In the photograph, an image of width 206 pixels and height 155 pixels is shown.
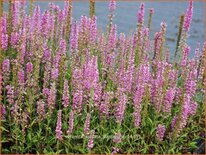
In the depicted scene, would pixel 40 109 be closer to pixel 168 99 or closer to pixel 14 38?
pixel 14 38

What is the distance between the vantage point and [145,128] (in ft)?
14.9

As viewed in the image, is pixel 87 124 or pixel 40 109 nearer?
pixel 87 124

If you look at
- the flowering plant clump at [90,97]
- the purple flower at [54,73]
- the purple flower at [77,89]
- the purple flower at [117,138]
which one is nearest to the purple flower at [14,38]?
the flowering plant clump at [90,97]

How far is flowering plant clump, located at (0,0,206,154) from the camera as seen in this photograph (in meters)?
4.24

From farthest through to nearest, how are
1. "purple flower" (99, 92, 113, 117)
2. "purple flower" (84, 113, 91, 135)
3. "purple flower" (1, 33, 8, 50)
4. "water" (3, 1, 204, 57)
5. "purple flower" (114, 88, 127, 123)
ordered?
1. "water" (3, 1, 204, 57)
2. "purple flower" (1, 33, 8, 50)
3. "purple flower" (99, 92, 113, 117)
4. "purple flower" (114, 88, 127, 123)
5. "purple flower" (84, 113, 91, 135)

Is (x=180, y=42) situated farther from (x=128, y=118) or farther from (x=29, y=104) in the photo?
(x=29, y=104)

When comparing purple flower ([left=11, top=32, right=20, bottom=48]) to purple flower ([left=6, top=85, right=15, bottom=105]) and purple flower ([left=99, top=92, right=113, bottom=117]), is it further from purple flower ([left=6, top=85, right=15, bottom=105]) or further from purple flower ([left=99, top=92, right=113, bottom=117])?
purple flower ([left=99, top=92, right=113, bottom=117])

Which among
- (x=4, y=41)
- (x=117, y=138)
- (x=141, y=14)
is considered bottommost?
(x=117, y=138)

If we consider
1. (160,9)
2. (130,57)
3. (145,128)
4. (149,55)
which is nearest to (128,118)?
(145,128)

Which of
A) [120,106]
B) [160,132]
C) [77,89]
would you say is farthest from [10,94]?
[160,132]

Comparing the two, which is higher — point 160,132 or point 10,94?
point 10,94

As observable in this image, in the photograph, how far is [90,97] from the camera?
429 centimetres

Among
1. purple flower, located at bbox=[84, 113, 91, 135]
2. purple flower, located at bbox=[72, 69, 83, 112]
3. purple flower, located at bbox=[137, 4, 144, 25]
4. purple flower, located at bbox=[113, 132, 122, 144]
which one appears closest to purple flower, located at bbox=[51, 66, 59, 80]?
purple flower, located at bbox=[72, 69, 83, 112]

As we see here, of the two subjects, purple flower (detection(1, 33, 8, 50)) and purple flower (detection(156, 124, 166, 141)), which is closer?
purple flower (detection(156, 124, 166, 141))
